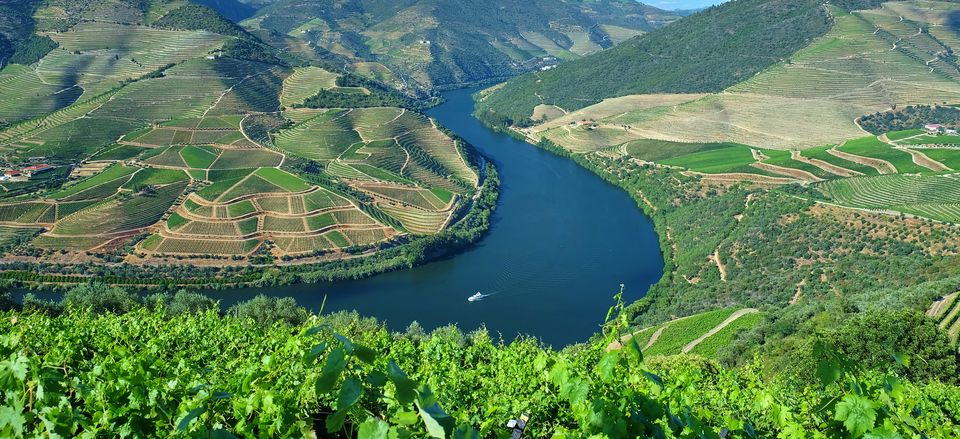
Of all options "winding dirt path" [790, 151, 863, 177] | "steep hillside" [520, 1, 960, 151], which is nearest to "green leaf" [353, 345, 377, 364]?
"winding dirt path" [790, 151, 863, 177]

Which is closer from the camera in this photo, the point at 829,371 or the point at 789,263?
the point at 829,371

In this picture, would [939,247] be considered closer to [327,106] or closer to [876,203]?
[876,203]

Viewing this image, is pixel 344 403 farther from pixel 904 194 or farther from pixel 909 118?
pixel 909 118

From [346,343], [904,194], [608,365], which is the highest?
[346,343]

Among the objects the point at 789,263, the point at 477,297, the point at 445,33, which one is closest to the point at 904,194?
the point at 789,263

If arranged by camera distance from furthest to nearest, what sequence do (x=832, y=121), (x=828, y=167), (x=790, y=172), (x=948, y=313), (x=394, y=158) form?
(x=832, y=121), (x=394, y=158), (x=828, y=167), (x=790, y=172), (x=948, y=313)

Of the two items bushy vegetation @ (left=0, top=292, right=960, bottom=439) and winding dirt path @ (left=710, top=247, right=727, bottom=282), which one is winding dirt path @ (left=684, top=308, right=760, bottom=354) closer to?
winding dirt path @ (left=710, top=247, right=727, bottom=282)
